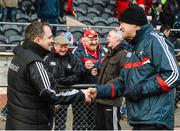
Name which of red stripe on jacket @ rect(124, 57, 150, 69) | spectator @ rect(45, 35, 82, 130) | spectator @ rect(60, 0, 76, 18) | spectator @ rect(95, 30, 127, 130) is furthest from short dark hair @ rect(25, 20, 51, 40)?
spectator @ rect(60, 0, 76, 18)

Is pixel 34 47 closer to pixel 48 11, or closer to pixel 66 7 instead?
pixel 48 11

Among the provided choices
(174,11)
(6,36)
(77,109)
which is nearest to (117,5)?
(174,11)

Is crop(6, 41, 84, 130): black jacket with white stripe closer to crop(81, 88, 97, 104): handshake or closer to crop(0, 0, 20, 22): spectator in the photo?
crop(81, 88, 97, 104): handshake

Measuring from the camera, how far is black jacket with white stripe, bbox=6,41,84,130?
5527 millimetres

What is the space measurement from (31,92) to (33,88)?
5 centimetres

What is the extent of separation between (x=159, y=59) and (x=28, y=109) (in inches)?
55.9

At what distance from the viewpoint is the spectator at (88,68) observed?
801 cm

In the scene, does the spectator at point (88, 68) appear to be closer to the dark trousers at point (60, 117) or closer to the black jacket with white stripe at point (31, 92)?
the dark trousers at point (60, 117)

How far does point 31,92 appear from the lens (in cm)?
558

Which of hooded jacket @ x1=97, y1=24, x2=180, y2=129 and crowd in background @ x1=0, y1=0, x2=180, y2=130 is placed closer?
hooded jacket @ x1=97, y1=24, x2=180, y2=129

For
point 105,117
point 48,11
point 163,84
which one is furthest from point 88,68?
point 48,11

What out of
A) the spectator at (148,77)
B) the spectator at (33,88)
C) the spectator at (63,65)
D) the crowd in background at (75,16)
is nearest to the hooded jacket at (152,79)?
the spectator at (148,77)

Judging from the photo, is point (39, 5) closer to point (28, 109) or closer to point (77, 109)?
point (77, 109)

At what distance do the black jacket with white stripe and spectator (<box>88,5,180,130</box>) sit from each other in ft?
2.35
